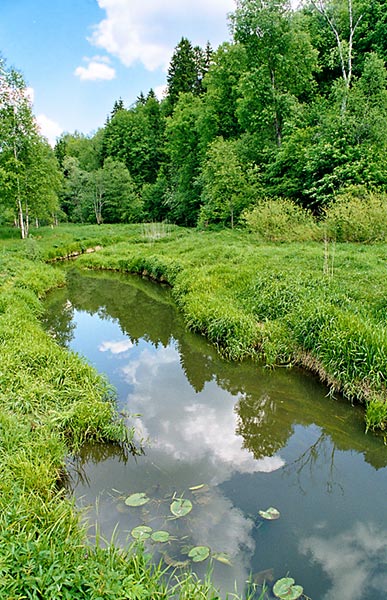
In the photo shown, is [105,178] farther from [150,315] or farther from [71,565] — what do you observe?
[71,565]

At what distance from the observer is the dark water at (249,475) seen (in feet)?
12.3

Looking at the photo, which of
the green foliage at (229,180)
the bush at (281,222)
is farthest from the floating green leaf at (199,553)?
the green foliage at (229,180)

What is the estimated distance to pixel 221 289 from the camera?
1170 cm

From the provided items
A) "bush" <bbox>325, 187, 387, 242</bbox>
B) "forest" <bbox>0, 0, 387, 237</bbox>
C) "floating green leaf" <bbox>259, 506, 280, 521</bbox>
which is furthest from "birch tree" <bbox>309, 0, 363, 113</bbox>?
"floating green leaf" <bbox>259, 506, 280, 521</bbox>

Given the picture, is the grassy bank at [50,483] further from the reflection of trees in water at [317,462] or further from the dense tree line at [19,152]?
the dense tree line at [19,152]

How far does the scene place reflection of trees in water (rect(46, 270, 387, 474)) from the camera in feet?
18.6

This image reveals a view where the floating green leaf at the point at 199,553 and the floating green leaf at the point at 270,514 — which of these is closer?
the floating green leaf at the point at 199,553

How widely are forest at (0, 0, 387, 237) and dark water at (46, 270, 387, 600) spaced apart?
33.6 feet

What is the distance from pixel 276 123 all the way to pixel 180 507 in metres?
24.3

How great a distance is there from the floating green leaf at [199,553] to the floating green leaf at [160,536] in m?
0.29

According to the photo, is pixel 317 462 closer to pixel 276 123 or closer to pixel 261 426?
pixel 261 426

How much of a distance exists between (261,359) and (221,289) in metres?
3.72

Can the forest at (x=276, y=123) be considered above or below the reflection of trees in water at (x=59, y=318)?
above

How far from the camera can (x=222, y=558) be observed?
3.74 m
